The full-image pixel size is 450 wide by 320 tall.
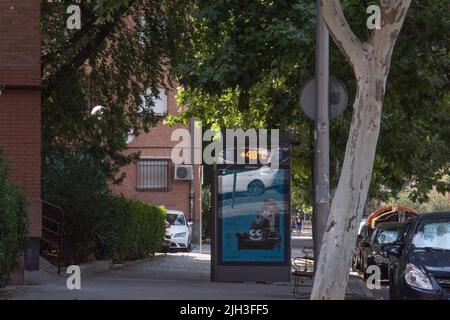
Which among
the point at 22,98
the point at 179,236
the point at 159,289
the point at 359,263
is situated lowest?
the point at 179,236

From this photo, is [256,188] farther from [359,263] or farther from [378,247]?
[359,263]

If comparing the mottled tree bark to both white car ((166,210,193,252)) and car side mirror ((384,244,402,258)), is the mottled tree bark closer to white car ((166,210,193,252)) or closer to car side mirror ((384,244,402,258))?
car side mirror ((384,244,402,258))

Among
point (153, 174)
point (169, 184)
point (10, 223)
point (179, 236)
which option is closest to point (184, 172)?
point (169, 184)

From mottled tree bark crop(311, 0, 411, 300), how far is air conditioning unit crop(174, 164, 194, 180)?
35866 millimetres

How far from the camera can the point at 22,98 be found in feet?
46.6

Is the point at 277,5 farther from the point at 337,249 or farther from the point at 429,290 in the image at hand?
the point at 337,249

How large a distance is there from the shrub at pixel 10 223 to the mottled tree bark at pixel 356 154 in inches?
182

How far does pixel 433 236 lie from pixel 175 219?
89.5 feet

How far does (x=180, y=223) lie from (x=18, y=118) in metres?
24.9

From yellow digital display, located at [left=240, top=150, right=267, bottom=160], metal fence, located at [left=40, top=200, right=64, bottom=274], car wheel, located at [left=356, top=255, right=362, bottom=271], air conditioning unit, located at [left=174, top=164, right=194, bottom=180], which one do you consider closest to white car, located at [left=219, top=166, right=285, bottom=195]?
yellow digital display, located at [left=240, top=150, right=267, bottom=160]

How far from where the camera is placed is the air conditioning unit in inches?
1766

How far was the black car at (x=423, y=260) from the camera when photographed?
10.8 m

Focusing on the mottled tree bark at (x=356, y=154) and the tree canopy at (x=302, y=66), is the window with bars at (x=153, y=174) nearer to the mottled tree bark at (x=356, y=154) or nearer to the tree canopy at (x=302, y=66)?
the tree canopy at (x=302, y=66)

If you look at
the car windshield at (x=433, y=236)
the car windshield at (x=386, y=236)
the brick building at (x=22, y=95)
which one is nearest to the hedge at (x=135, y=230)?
the car windshield at (x=386, y=236)
